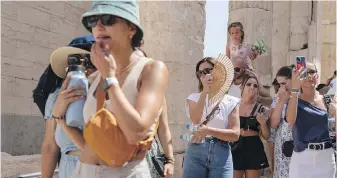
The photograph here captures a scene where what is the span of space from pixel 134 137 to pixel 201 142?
251 cm

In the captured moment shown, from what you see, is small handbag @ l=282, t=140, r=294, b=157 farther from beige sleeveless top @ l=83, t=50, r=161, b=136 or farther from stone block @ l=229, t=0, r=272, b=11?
stone block @ l=229, t=0, r=272, b=11

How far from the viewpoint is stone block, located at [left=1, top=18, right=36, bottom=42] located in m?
6.54

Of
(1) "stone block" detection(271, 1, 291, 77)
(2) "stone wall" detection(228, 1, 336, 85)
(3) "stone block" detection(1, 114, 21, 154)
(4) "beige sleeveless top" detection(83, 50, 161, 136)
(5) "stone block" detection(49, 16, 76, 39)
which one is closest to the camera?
(4) "beige sleeveless top" detection(83, 50, 161, 136)

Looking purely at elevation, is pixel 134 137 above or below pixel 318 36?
below

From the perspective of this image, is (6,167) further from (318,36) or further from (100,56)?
(318,36)

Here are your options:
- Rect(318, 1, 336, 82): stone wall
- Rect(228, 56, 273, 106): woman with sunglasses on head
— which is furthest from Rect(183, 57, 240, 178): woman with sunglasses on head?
Rect(318, 1, 336, 82): stone wall

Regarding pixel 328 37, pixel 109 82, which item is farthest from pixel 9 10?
pixel 328 37

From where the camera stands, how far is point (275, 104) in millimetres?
5793

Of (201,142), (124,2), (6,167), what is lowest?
(6,167)

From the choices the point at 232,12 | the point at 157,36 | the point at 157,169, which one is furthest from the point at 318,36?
the point at 157,169

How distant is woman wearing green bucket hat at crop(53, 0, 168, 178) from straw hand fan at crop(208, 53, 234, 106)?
2.46 m

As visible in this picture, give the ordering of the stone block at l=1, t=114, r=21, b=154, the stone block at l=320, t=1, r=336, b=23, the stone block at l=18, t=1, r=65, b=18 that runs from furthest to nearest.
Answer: the stone block at l=320, t=1, r=336, b=23
the stone block at l=18, t=1, r=65, b=18
the stone block at l=1, t=114, r=21, b=154

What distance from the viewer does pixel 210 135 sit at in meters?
4.56

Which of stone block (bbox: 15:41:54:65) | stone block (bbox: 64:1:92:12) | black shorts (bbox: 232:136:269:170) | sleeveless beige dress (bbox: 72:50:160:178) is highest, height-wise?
stone block (bbox: 64:1:92:12)
